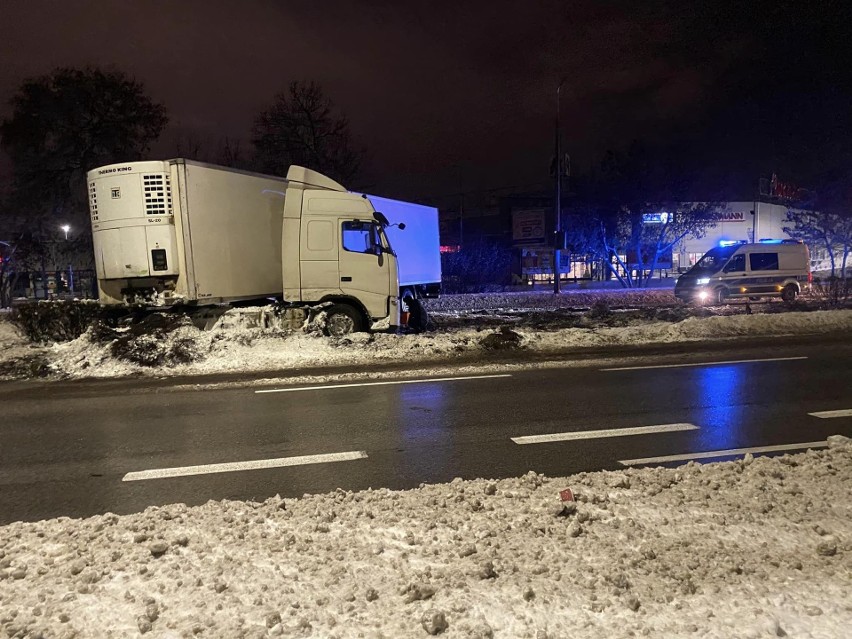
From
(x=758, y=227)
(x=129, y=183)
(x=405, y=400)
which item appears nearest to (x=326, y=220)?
(x=129, y=183)

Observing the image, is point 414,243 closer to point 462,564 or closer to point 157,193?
point 157,193

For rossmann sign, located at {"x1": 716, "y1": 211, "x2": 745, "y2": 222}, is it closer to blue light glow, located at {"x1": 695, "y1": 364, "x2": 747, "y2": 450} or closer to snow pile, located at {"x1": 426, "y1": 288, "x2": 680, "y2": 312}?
snow pile, located at {"x1": 426, "y1": 288, "x2": 680, "y2": 312}

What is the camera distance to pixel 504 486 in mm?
4688

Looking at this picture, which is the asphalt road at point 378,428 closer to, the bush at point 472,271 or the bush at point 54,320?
the bush at point 54,320

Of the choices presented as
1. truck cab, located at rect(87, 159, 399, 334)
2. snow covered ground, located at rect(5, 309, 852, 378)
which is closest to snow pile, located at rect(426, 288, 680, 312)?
snow covered ground, located at rect(5, 309, 852, 378)

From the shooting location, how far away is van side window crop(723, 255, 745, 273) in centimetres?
2128

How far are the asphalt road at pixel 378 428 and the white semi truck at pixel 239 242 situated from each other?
7.40ft

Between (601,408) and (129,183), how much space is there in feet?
30.9

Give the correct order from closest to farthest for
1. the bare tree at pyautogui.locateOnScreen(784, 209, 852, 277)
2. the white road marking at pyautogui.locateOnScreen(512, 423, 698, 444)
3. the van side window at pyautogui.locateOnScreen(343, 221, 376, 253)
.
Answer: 1. the white road marking at pyautogui.locateOnScreen(512, 423, 698, 444)
2. the van side window at pyautogui.locateOnScreen(343, 221, 376, 253)
3. the bare tree at pyautogui.locateOnScreen(784, 209, 852, 277)

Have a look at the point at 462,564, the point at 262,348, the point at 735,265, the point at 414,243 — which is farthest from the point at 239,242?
the point at 735,265

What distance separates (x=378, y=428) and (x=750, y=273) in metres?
19.3

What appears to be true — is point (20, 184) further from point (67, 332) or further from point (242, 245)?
point (242, 245)

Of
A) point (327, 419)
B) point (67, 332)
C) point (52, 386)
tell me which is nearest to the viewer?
point (327, 419)

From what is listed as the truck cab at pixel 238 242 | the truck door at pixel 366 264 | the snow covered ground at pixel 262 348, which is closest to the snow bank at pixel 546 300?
the snow covered ground at pixel 262 348
